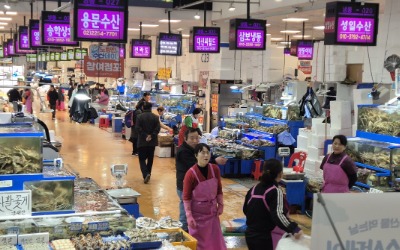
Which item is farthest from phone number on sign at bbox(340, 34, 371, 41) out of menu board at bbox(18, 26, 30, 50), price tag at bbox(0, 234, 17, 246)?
menu board at bbox(18, 26, 30, 50)

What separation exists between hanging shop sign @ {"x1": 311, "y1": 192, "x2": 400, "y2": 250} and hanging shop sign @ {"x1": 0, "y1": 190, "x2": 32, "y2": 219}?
3.63 m

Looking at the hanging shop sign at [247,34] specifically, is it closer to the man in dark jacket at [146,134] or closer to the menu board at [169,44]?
the man in dark jacket at [146,134]

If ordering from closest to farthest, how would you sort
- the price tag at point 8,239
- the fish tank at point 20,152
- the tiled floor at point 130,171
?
the price tag at point 8,239, the fish tank at point 20,152, the tiled floor at point 130,171

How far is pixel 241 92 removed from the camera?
20141mm

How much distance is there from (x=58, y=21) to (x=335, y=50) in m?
6.61

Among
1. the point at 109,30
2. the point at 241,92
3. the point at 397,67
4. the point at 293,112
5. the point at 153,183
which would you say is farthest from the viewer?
the point at 241,92

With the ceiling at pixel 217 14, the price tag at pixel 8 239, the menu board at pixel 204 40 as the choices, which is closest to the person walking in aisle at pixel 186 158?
the price tag at pixel 8 239

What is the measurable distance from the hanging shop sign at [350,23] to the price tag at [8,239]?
6.57 m

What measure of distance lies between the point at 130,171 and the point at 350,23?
6.43m

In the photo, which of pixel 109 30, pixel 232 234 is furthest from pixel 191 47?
pixel 232 234

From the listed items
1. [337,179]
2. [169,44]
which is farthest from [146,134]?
[169,44]

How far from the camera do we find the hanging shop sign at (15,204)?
506cm

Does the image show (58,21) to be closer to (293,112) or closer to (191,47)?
(191,47)

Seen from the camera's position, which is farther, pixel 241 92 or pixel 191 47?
pixel 241 92
